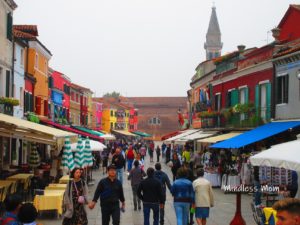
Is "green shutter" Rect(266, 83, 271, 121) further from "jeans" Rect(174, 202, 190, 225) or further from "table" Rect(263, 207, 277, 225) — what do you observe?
"jeans" Rect(174, 202, 190, 225)

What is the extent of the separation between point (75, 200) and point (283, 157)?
419 cm

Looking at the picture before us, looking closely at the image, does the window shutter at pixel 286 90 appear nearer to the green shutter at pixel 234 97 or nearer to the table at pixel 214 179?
the table at pixel 214 179

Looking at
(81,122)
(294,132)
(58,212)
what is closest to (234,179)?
(294,132)

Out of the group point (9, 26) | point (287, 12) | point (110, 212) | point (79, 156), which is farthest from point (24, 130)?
point (287, 12)

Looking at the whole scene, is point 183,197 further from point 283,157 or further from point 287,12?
point 287,12

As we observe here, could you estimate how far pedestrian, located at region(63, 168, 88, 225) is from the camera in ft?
32.7

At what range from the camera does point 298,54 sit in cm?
2178

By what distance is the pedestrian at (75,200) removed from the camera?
9.96 metres

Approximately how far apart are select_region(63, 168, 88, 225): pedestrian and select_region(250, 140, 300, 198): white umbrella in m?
3.92

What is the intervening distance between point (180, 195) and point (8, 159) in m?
18.2

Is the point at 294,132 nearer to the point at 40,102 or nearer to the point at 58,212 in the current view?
the point at 58,212

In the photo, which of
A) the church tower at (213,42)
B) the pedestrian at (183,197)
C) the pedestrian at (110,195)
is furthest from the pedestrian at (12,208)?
the church tower at (213,42)

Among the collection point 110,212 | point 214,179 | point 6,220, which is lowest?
point 214,179

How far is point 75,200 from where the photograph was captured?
394 inches
